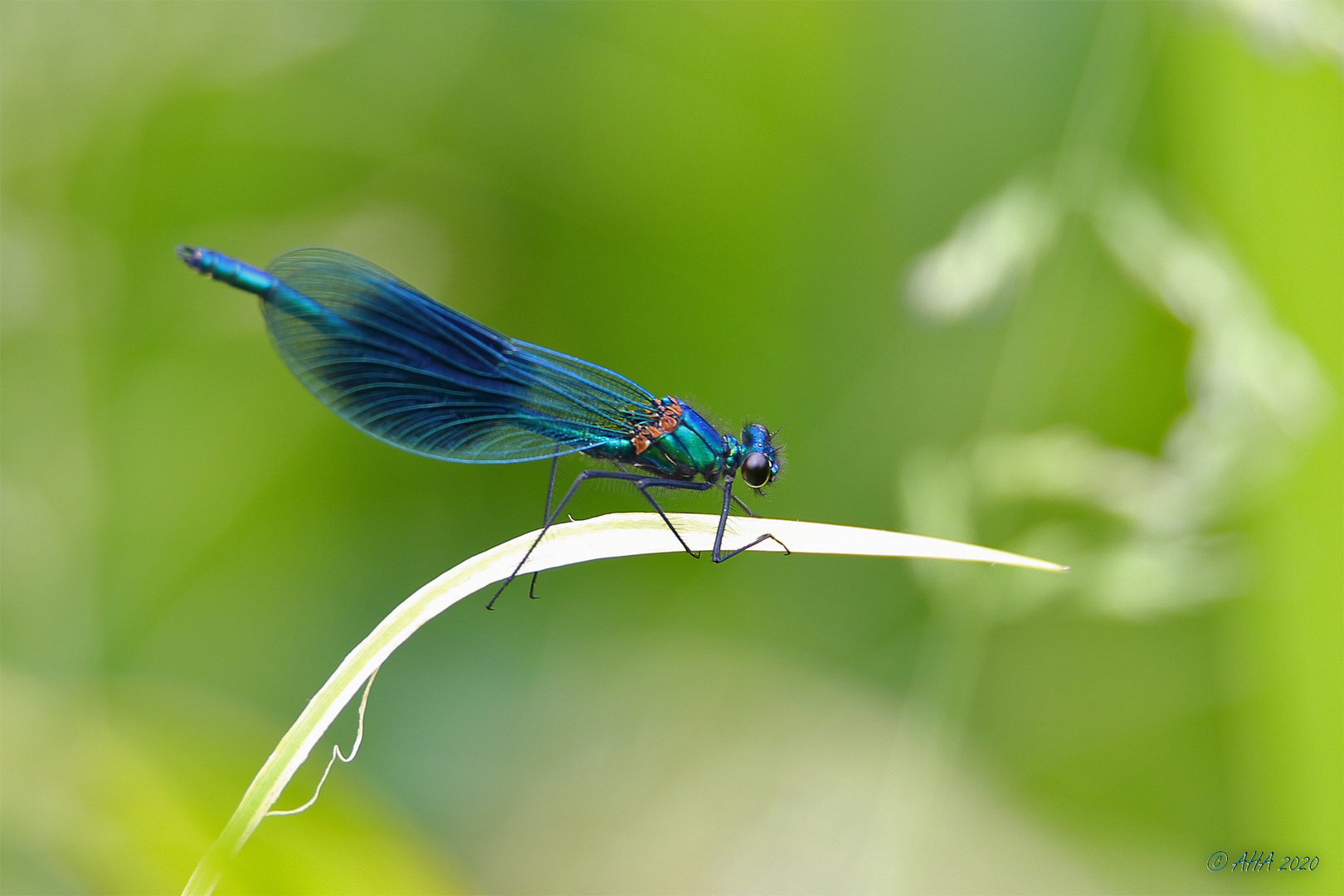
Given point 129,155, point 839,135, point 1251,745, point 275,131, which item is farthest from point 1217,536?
point 129,155

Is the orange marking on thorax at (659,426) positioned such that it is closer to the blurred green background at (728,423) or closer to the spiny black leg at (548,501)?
the spiny black leg at (548,501)

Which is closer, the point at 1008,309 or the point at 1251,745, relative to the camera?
the point at 1251,745

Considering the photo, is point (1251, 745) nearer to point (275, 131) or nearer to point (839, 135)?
point (839, 135)

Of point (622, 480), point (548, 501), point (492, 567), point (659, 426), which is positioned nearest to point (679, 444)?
point (659, 426)

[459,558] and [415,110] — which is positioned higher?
Answer: [415,110]

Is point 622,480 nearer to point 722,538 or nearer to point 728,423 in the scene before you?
point 728,423
